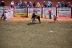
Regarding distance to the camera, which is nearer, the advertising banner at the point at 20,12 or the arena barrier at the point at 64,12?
the arena barrier at the point at 64,12

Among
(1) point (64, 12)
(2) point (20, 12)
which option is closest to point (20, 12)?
(2) point (20, 12)

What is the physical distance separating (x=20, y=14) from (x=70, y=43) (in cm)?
1748

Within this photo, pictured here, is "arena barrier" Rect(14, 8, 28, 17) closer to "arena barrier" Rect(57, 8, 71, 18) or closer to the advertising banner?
the advertising banner

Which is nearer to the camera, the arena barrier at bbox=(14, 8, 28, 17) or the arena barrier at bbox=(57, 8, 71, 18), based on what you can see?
the arena barrier at bbox=(57, 8, 71, 18)

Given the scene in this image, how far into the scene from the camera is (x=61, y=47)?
13.1 m

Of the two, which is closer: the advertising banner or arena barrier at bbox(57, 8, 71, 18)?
arena barrier at bbox(57, 8, 71, 18)

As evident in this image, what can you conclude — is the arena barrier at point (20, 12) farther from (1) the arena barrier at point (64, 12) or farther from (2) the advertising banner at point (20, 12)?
(1) the arena barrier at point (64, 12)

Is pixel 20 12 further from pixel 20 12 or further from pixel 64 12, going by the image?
pixel 64 12

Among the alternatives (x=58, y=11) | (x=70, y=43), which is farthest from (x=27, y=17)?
(x=70, y=43)

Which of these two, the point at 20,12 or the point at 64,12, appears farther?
the point at 20,12

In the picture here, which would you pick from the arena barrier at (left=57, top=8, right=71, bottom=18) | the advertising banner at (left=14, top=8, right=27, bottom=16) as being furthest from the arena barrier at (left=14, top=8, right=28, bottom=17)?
the arena barrier at (left=57, top=8, right=71, bottom=18)

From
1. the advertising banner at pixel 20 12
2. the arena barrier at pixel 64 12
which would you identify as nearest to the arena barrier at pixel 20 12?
the advertising banner at pixel 20 12

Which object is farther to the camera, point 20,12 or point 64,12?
point 20,12

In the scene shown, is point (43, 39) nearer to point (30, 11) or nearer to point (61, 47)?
point (61, 47)
